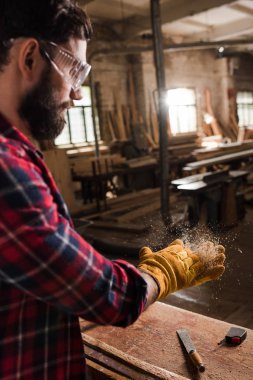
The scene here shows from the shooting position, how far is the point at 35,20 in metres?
0.84

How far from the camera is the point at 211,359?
4.81 feet

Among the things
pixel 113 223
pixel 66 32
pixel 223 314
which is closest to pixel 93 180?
pixel 113 223

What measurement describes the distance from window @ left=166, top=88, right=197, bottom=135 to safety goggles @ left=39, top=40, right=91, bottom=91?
35.0 ft

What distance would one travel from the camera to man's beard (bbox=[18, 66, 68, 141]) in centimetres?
88

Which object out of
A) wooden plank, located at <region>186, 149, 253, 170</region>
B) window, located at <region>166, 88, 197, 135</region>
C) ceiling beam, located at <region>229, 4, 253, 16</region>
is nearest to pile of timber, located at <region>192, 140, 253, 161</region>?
wooden plank, located at <region>186, 149, 253, 170</region>

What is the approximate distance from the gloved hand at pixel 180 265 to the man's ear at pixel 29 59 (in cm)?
65

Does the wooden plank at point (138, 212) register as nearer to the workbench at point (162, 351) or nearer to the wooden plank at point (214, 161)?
the wooden plank at point (214, 161)

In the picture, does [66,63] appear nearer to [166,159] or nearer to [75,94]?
[75,94]

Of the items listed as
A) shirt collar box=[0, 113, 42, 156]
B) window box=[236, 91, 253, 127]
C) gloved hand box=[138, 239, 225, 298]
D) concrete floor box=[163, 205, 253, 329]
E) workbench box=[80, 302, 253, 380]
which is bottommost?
concrete floor box=[163, 205, 253, 329]

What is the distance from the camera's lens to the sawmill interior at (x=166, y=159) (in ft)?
5.66

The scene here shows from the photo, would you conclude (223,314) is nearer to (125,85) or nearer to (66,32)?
(66,32)

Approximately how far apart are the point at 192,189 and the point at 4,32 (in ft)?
13.1

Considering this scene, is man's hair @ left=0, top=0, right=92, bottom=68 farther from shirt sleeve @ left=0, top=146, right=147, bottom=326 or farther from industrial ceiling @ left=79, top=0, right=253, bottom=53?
industrial ceiling @ left=79, top=0, right=253, bottom=53

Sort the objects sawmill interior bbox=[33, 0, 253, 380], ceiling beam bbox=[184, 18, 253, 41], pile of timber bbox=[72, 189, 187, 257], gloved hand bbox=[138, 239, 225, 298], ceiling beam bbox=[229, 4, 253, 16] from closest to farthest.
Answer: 1. gloved hand bbox=[138, 239, 225, 298]
2. sawmill interior bbox=[33, 0, 253, 380]
3. pile of timber bbox=[72, 189, 187, 257]
4. ceiling beam bbox=[229, 4, 253, 16]
5. ceiling beam bbox=[184, 18, 253, 41]
